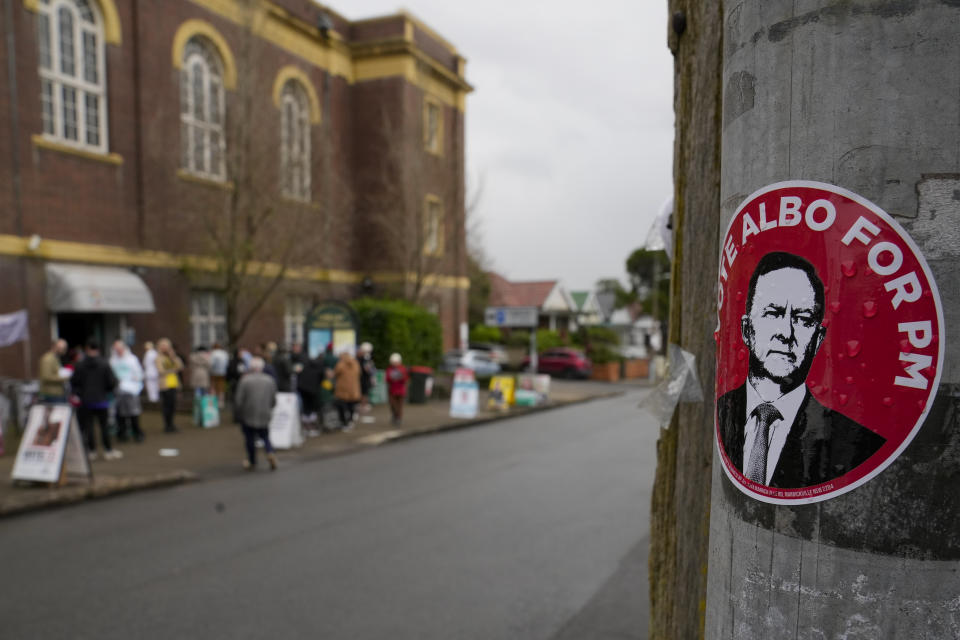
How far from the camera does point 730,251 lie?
119cm

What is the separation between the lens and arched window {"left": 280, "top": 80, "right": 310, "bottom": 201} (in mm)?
18312

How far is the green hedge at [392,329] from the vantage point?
Result: 22.2m

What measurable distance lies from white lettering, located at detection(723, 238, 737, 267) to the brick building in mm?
16577

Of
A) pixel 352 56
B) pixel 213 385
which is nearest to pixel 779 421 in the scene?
pixel 213 385

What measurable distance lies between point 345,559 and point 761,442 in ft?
19.0

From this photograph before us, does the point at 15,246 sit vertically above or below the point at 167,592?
above

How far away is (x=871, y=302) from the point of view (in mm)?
979

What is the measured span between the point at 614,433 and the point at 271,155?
35.5ft

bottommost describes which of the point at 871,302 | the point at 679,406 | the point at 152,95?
the point at 679,406

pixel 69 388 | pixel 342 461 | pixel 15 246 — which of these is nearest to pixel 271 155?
pixel 15 246

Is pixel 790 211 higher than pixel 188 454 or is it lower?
higher

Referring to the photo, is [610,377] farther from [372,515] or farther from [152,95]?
[372,515]

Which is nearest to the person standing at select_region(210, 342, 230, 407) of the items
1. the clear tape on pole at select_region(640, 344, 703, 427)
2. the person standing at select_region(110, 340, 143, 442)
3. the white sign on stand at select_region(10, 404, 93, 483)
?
the person standing at select_region(110, 340, 143, 442)

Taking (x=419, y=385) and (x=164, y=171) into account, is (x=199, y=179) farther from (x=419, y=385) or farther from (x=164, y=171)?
(x=419, y=385)
